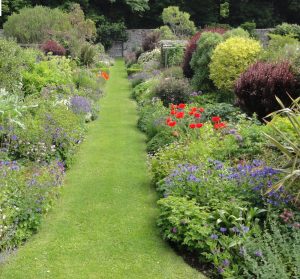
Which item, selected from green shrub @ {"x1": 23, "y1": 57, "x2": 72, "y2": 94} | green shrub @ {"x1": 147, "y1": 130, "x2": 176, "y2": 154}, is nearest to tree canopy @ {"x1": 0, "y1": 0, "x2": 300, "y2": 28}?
green shrub @ {"x1": 23, "y1": 57, "x2": 72, "y2": 94}

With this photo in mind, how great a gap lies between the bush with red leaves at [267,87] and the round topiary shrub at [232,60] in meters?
2.28

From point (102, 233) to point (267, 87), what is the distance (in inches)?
199

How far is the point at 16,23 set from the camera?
90.9 ft

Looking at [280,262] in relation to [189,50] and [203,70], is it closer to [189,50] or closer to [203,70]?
[203,70]

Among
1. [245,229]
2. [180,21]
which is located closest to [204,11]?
[180,21]

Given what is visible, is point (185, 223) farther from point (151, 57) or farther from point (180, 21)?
point (180, 21)

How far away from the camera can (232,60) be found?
38.5ft

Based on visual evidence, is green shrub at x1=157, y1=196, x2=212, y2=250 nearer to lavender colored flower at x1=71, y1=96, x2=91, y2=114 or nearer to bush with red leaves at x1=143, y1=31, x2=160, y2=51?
lavender colored flower at x1=71, y1=96, x2=91, y2=114

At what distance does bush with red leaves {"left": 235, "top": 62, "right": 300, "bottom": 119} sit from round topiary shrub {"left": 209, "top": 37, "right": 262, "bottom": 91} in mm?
2277

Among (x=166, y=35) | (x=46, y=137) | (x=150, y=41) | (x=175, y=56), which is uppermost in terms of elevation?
(x=46, y=137)

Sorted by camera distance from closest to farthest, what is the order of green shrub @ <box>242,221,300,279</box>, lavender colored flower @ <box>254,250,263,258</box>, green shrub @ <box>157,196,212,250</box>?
green shrub @ <box>242,221,300,279</box>, lavender colored flower @ <box>254,250,263,258</box>, green shrub @ <box>157,196,212,250</box>

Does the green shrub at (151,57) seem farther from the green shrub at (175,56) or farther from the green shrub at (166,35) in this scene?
the green shrub at (166,35)

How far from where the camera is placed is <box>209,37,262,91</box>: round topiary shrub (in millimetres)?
11703

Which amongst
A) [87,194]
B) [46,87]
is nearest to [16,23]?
[46,87]
